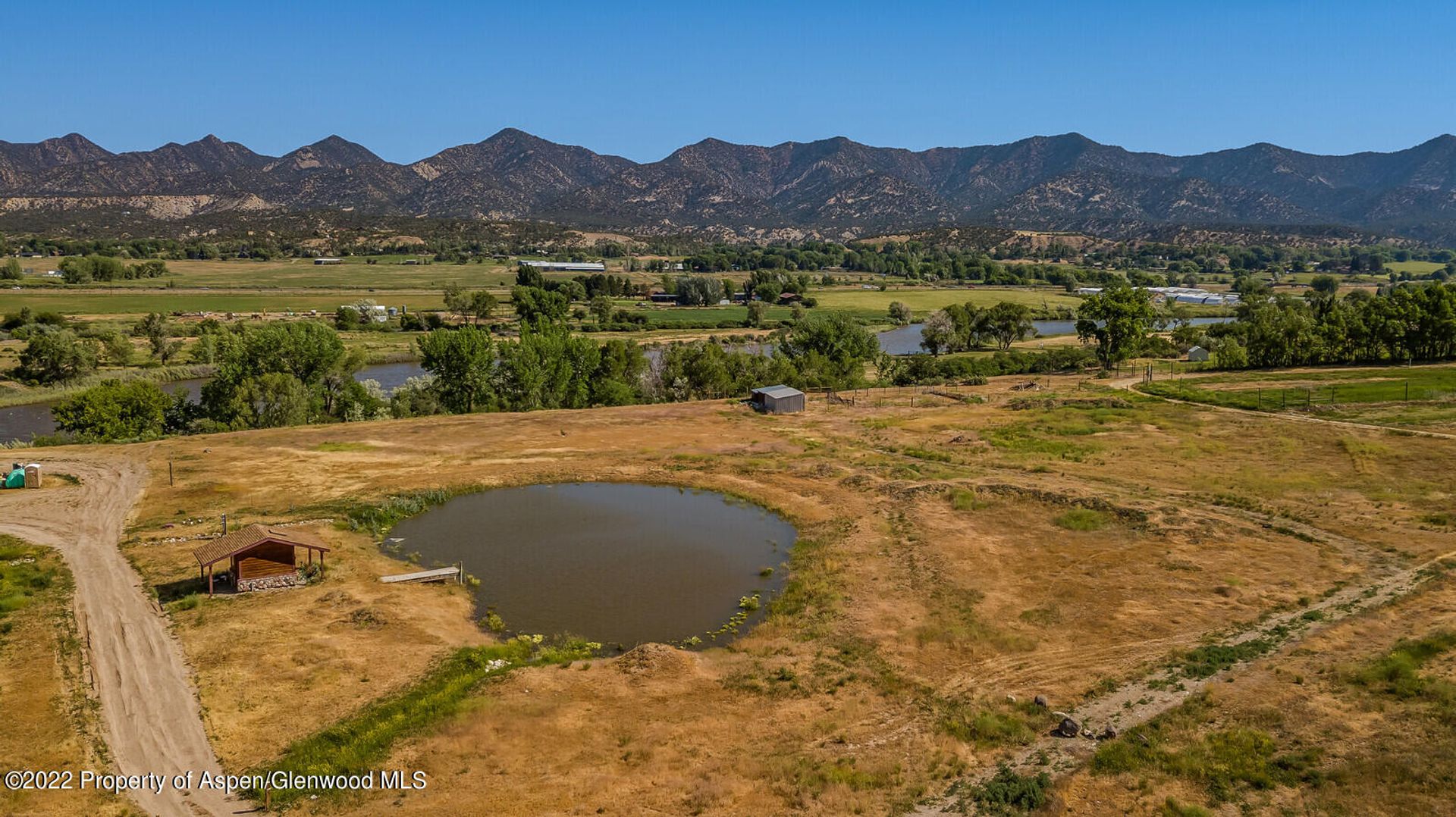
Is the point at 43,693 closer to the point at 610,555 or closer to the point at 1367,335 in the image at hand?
the point at 610,555

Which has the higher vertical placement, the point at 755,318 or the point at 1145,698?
the point at 755,318

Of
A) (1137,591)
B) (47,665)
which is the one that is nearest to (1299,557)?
(1137,591)

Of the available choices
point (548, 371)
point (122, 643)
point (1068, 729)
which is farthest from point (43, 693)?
point (548, 371)

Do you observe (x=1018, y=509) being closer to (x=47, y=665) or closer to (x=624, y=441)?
(x=624, y=441)

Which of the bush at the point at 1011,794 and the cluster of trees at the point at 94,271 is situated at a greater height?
the cluster of trees at the point at 94,271

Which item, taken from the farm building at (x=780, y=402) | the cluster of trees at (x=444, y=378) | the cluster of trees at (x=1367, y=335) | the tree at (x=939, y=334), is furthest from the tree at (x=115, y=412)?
the cluster of trees at (x=1367, y=335)

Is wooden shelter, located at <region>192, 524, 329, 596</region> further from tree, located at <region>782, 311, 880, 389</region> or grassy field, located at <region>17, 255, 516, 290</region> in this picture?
grassy field, located at <region>17, 255, 516, 290</region>

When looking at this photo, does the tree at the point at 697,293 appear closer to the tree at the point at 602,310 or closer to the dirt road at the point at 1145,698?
the tree at the point at 602,310
